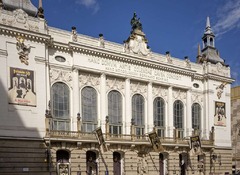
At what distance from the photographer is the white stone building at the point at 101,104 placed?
32750 millimetres

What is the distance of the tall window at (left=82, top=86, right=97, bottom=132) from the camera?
38.1m

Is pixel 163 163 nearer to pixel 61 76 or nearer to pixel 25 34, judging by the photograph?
pixel 61 76

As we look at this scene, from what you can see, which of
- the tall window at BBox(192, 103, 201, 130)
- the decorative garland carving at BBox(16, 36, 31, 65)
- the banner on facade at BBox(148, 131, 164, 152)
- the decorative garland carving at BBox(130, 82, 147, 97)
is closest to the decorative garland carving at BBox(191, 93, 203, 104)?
the tall window at BBox(192, 103, 201, 130)

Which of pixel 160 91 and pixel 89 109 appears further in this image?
pixel 160 91

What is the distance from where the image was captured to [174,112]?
151 feet

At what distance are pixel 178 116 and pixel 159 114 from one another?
12.3ft

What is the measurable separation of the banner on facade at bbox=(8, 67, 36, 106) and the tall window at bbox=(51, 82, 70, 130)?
3145 mm

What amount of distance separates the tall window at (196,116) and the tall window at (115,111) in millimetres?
13726

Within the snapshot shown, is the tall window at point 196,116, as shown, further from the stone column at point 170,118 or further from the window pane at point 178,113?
the stone column at point 170,118

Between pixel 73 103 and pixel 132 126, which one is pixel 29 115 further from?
pixel 132 126

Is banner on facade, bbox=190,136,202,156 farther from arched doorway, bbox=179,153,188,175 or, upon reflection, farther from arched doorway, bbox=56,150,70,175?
arched doorway, bbox=56,150,70,175

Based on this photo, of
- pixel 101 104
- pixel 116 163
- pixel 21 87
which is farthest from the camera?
pixel 116 163

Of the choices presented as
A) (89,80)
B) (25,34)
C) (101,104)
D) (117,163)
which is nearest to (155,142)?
(117,163)

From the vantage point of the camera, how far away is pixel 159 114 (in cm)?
4441
